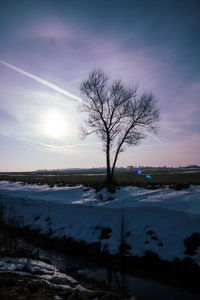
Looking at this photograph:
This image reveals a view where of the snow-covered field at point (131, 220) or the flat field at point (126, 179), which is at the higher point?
the flat field at point (126, 179)

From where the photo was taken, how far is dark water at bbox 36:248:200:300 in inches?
237

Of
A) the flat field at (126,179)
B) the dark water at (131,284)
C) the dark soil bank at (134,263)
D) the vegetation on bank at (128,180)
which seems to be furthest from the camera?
the flat field at (126,179)

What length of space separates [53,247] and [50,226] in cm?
217

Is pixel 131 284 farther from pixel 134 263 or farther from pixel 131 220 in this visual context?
pixel 131 220

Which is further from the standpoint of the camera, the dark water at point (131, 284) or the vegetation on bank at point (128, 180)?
the vegetation on bank at point (128, 180)

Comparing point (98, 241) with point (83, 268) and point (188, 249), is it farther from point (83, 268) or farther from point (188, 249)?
point (188, 249)

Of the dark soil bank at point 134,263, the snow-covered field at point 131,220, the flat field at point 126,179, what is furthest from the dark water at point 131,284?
the flat field at point 126,179

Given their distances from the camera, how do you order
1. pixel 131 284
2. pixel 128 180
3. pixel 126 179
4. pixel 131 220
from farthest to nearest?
pixel 126 179 < pixel 128 180 < pixel 131 220 < pixel 131 284

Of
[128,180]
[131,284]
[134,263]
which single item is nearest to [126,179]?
[128,180]

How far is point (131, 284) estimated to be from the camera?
6.70m

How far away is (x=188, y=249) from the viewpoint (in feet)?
25.2

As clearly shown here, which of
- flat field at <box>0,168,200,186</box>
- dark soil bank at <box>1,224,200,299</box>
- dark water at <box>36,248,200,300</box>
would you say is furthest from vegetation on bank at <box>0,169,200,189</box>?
dark water at <box>36,248,200,300</box>

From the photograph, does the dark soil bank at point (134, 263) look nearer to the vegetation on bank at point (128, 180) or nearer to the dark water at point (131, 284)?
the dark water at point (131, 284)

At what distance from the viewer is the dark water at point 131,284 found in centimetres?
603
